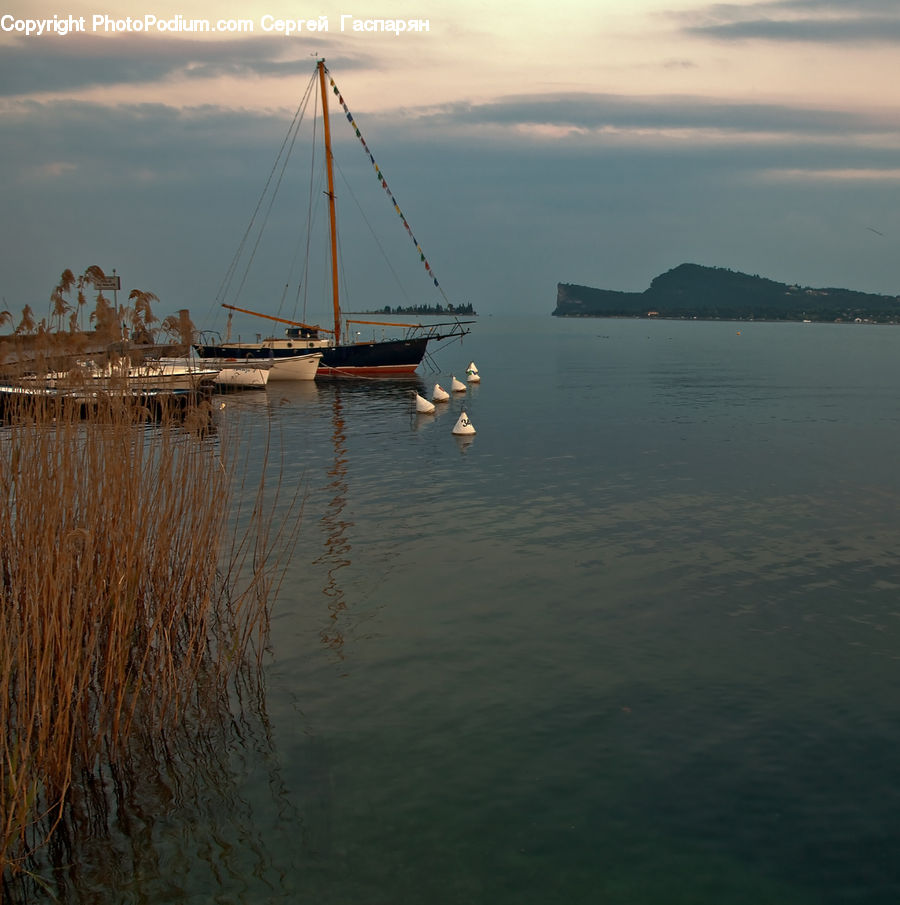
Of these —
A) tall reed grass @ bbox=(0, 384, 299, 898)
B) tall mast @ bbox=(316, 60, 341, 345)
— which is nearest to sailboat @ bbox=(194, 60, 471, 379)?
tall mast @ bbox=(316, 60, 341, 345)

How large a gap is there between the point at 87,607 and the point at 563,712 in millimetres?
4691

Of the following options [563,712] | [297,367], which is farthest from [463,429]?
[297,367]

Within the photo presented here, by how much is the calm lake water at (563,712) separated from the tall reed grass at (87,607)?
0.67m

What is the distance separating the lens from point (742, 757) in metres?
8.41

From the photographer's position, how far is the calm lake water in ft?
22.5

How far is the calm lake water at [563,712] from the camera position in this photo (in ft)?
22.5

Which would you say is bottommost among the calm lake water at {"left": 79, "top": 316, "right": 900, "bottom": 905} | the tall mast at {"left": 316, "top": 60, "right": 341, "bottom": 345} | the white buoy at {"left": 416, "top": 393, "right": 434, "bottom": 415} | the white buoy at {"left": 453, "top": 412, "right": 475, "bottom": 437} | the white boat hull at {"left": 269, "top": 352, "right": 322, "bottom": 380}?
the calm lake water at {"left": 79, "top": 316, "right": 900, "bottom": 905}

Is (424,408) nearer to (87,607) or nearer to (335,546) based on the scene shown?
(335,546)

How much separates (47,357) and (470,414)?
31165 mm

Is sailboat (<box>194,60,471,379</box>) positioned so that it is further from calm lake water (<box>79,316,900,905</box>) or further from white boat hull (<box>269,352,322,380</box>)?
calm lake water (<box>79,316,900,905</box>)

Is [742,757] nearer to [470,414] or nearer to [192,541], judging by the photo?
[192,541]

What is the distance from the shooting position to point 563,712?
936 cm

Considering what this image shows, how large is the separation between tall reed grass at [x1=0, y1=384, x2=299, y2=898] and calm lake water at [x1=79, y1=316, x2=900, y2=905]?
670mm

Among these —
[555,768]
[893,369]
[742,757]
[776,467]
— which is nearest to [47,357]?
[555,768]
